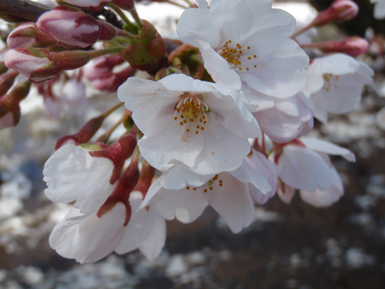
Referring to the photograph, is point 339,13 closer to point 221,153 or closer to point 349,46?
point 349,46

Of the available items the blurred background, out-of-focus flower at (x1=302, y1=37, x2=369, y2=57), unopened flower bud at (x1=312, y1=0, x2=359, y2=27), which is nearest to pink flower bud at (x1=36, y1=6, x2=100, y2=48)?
out-of-focus flower at (x1=302, y1=37, x2=369, y2=57)

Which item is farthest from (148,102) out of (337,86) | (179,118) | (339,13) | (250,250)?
(250,250)

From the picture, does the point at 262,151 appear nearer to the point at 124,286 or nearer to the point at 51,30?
the point at 51,30

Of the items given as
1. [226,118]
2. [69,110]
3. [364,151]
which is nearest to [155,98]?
[226,118]

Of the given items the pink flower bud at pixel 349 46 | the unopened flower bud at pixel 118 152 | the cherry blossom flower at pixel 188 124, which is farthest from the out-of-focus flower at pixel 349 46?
the unopened flower bud at pixel 118 152

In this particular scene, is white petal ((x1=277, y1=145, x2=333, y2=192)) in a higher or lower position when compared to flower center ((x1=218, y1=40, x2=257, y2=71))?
lower

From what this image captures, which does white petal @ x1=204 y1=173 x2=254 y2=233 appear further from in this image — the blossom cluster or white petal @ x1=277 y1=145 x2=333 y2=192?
white petal @ x1=277 y1=145 x2=333 y2=192
